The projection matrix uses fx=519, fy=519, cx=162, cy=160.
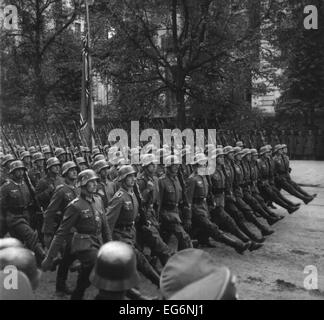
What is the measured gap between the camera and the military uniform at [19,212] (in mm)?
7539

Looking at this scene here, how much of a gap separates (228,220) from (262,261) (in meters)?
0.95

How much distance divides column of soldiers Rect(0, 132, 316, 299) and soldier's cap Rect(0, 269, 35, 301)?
2.63 m

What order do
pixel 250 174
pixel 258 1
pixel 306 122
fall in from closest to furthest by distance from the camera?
1. pixel 250 174
2. pixel 258 1
3. pixel 306 122

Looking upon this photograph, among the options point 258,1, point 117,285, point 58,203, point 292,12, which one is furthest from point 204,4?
point 117,285

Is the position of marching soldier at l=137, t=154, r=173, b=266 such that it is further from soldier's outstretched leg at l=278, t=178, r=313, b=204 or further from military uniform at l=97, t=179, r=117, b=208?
soldier's outstretched leg at l=278, t=178, r=313, b=204

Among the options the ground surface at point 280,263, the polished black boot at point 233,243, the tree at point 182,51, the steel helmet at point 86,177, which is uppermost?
the tree at point 182,51

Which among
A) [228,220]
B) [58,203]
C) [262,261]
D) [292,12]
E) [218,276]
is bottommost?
[262,261]

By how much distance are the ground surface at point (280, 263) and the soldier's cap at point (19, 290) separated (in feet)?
12.9

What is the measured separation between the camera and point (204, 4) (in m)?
18.9

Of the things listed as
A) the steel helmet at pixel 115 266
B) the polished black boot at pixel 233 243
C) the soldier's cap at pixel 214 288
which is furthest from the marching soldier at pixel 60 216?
the soldier's cap at pixel 214 288

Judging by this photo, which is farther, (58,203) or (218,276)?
(58,203)

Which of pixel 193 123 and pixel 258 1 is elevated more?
pixel 258 1

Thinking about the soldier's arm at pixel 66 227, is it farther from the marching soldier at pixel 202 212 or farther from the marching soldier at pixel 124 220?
the marching soldier at pixel 202 212
